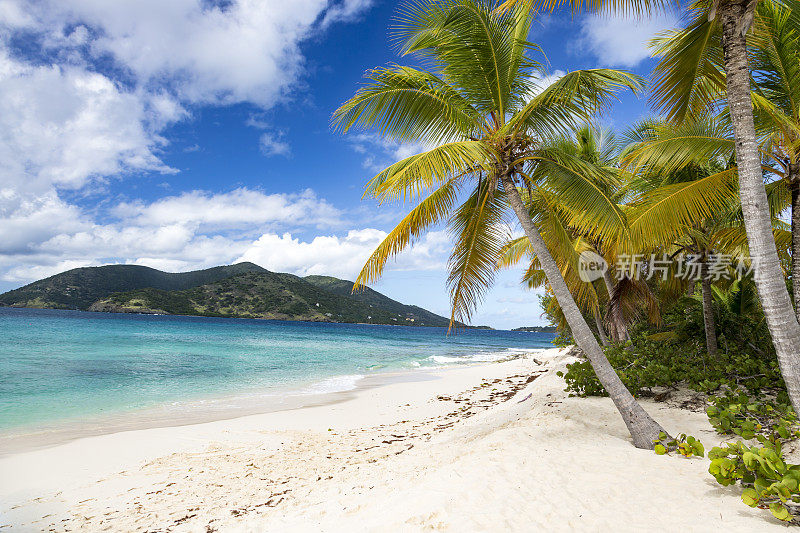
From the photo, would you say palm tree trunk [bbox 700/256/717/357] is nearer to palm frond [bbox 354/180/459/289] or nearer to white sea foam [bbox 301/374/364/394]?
palm frond [bbox 354/180/459/289]

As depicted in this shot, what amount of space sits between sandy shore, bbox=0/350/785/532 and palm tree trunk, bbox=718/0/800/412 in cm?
150

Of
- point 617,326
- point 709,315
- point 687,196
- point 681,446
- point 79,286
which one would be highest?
point 79,286

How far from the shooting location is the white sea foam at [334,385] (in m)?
14.3

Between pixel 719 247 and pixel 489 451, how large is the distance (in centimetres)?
804

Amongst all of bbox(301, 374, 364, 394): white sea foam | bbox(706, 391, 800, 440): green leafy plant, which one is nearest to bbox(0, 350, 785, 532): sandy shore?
bbox(706, 391, 800, 440): green leafy plant

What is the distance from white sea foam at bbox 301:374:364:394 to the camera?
1426 centimetres

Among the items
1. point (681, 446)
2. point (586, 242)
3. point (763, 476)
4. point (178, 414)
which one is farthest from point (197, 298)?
point (763, 476)

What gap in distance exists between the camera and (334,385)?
15.6 m

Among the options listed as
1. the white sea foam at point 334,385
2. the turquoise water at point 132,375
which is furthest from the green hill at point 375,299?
the white sea foam at point 334,385

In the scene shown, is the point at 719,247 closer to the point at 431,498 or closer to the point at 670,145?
the point at 670,145

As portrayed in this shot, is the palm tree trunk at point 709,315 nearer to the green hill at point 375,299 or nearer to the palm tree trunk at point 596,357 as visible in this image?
the palm tree trunk at point 596,357

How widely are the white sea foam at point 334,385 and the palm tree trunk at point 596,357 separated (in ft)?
33.9

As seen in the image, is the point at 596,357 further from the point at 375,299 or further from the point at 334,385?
the point at 375,299

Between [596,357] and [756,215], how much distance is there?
7.84 feet
